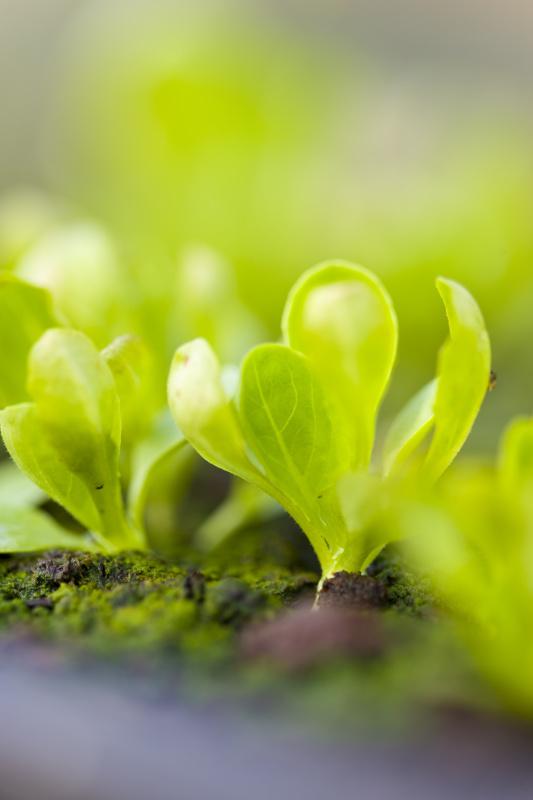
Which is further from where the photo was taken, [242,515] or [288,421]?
[242,515]

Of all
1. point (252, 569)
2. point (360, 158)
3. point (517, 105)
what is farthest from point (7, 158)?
point (252, 569)

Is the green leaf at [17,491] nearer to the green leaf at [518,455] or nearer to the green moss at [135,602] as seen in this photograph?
the green moss at [135,602]

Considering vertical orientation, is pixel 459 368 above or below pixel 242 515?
above

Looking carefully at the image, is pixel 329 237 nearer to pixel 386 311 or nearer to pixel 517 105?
pixel 517 105

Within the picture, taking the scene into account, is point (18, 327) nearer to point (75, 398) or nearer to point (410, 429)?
point (75, 398)

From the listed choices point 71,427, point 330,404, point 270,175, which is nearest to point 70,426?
point 71,427

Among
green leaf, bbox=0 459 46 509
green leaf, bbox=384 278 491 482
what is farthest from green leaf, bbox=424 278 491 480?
green leaf, bbox=0 459 46 509
